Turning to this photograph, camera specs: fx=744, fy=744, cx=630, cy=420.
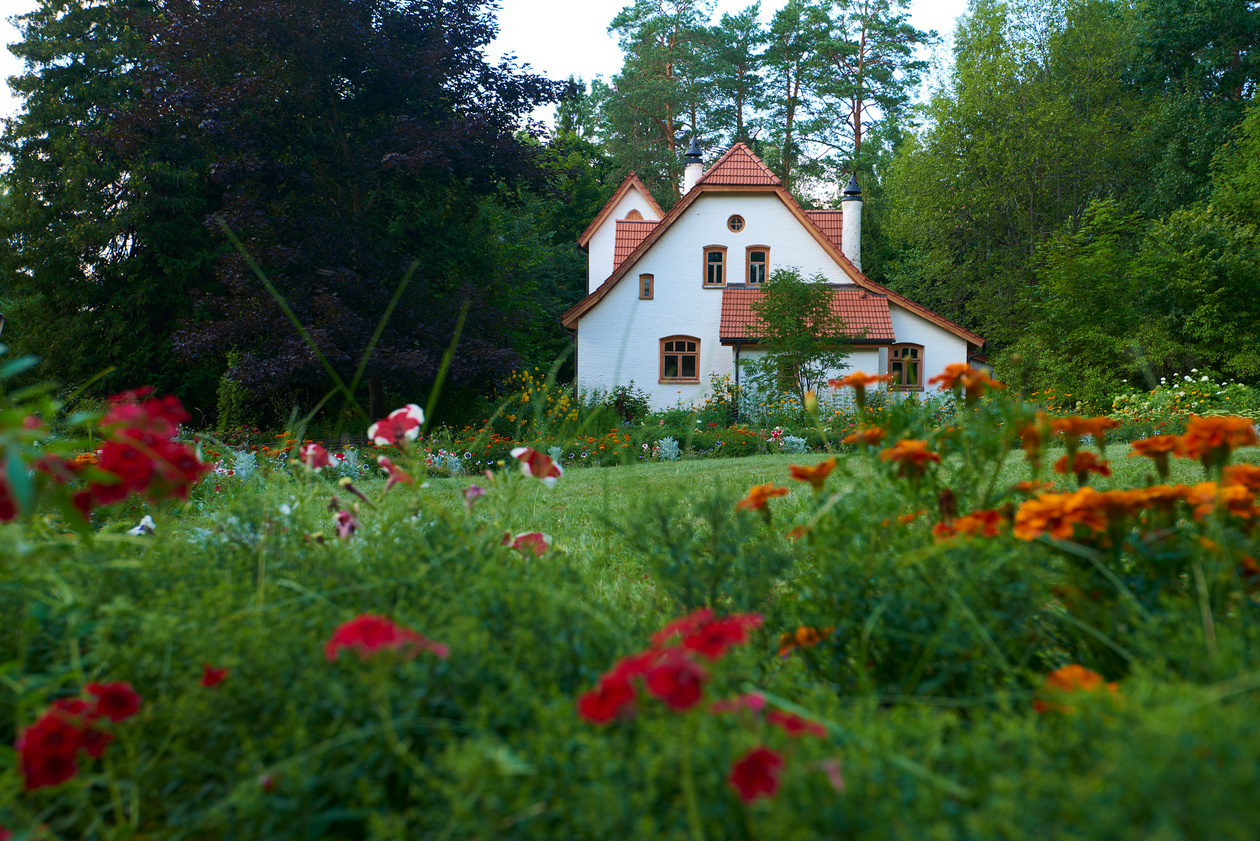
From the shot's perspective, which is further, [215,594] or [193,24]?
[193,24]

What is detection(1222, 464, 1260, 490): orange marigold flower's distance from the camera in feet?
4.75

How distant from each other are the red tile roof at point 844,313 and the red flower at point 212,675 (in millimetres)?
14528

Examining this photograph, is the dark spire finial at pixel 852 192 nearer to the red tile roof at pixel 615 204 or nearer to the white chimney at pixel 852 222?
the white chimney at pixel 852 222

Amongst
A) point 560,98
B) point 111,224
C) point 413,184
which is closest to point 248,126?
point 413,184

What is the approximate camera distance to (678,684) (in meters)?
0.75

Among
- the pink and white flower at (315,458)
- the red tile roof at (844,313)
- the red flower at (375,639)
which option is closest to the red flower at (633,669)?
the red flower at (375,639)

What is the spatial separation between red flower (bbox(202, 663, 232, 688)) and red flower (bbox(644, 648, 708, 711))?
67 centimetres

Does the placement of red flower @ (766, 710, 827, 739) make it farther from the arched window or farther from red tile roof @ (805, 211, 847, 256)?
red tile roof @ (805, 211, 847, 256)

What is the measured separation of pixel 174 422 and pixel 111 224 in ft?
52.5

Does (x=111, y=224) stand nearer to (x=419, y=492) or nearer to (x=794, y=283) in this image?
(x=794, y=283)

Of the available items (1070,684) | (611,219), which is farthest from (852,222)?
(1070,684)

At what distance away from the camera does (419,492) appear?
1980mm

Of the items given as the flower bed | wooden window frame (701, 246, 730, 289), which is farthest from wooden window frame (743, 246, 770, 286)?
the flower bed

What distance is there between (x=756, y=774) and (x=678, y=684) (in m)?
0.12
